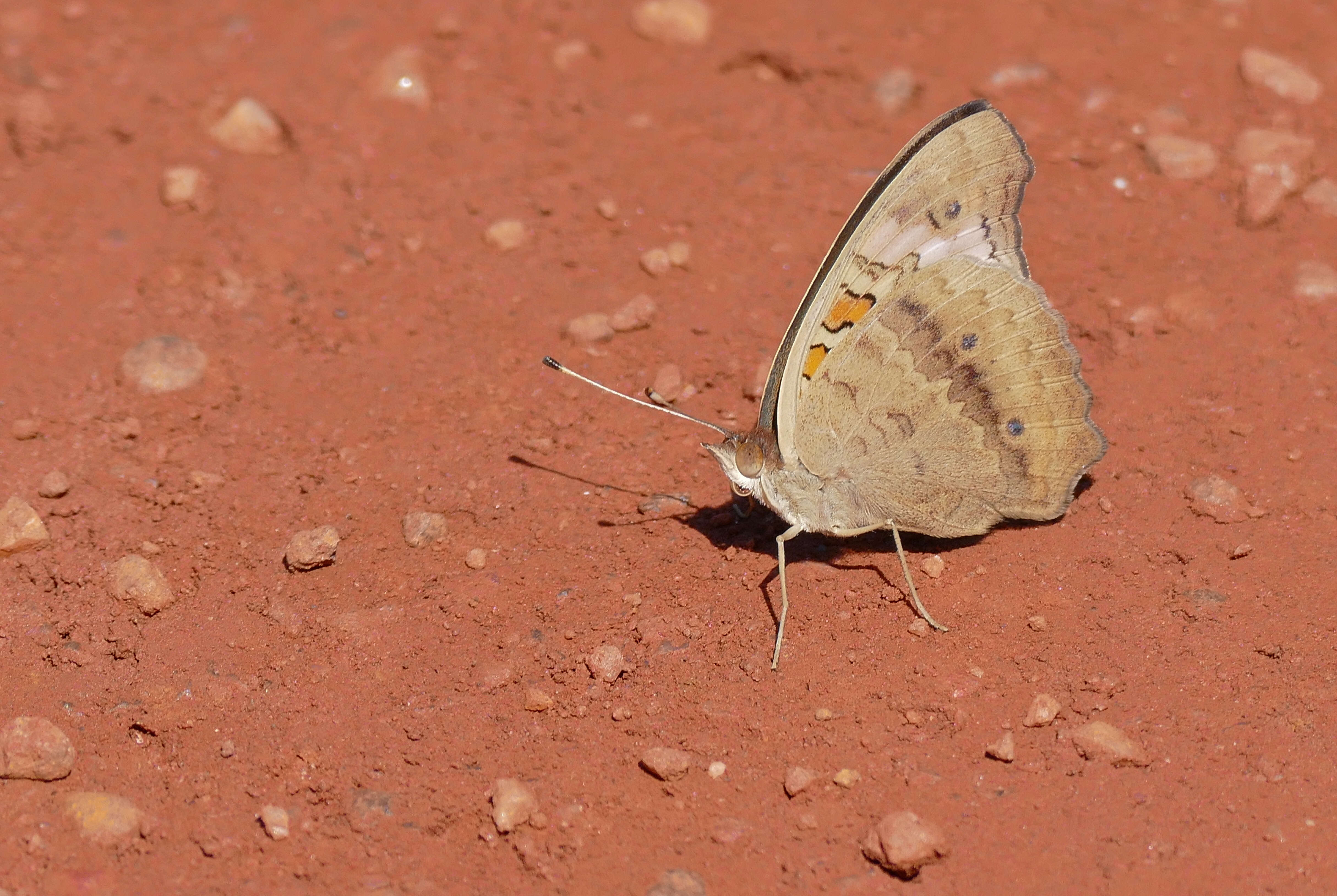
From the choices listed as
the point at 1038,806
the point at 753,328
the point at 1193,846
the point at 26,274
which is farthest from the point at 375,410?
the point at 1193,846

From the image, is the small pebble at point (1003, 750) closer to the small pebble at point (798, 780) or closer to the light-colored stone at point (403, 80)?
the small pebble at point (798, 780)

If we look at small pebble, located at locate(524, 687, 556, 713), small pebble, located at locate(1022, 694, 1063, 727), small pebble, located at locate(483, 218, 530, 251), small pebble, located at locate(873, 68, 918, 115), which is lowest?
small pebble, located at locate(524, 687, 556, 713)

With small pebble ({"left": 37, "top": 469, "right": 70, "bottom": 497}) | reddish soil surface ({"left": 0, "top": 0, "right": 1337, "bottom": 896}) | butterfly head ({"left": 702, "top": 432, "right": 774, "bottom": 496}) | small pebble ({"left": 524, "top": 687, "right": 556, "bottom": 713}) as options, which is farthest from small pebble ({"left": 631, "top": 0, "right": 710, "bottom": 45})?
small pebble ({"left": 524, "top": 687, "right": 556, "bottom": 713})

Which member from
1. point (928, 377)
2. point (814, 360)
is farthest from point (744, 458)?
point (928, 377)

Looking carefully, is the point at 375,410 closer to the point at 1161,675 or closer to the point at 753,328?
the point at 753,328

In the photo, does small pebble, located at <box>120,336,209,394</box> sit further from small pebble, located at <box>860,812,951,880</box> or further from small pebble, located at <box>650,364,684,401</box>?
small pebble, located at <box>860,812,951,880</box>

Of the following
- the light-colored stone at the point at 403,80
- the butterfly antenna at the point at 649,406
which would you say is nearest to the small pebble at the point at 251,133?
the light-colored stone at the point at 403,80

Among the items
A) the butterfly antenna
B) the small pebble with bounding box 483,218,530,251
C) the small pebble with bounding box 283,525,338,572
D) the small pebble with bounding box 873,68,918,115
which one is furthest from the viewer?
the small pebble with bounding box 873,68,918,115
